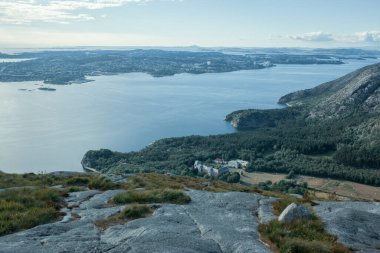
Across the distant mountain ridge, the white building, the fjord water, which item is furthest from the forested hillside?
the fjord water

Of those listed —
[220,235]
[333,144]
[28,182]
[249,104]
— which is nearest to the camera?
[220,235]

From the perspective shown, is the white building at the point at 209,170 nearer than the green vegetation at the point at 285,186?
No

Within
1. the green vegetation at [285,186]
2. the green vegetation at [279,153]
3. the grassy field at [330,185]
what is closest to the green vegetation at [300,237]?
the green vegetation at [285,186]

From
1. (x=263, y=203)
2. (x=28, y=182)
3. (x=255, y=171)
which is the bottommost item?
(x=255, y=171)

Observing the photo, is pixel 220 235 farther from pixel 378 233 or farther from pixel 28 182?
pixel 28 182

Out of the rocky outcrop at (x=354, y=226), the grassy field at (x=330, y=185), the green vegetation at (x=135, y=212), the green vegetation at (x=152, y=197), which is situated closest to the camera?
the rocky outcrop at (x=354, y=226)

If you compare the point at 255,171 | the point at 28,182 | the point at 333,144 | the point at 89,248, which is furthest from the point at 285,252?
the point at 333,144

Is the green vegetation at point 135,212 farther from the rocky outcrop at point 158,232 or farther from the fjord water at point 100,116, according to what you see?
the fjord water at point 100,116
